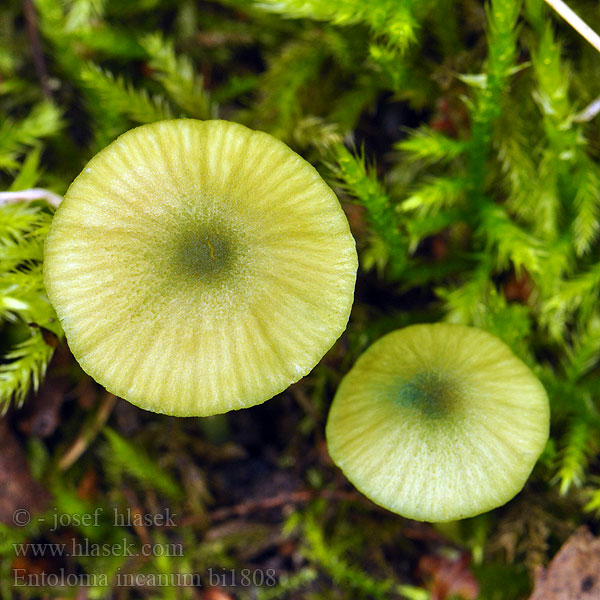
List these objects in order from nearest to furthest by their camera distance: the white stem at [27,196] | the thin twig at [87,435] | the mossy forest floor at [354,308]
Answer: the white stem at [27,196]
the mossy forest floor at [354,308]
the thin twig at [87,435]

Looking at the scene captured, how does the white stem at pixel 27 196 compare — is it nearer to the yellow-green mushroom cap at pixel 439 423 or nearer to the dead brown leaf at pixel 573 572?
the yellow-green mushroom cap at pixel 439 423

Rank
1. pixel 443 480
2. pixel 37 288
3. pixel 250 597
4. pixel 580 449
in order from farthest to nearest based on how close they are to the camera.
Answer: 1. pixel 250 597
2. pixel 580 449
3. pixel 37 288
4. pixel 443 480

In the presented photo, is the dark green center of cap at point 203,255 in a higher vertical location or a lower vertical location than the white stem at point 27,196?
higher

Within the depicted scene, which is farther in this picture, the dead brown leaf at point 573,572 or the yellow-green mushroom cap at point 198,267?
the dead brown leaf at point 573,572

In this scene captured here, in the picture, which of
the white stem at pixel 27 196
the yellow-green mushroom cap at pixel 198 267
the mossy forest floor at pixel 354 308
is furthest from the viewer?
the mossy forest floor at pixel 354 308

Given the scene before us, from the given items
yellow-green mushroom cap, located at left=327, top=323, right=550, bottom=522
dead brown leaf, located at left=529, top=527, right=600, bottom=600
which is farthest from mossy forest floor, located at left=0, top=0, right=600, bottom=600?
yellow-green mushroom cap, located at left=327, top=323, right=550, bottom=522

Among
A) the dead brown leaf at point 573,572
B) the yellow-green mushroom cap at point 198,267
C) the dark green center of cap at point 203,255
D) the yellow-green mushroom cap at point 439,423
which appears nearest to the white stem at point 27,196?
the yellow-green mushroom cap at point 198,267

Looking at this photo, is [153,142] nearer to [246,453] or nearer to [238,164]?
[238,164]

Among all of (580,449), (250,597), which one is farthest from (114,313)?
(580,449)
